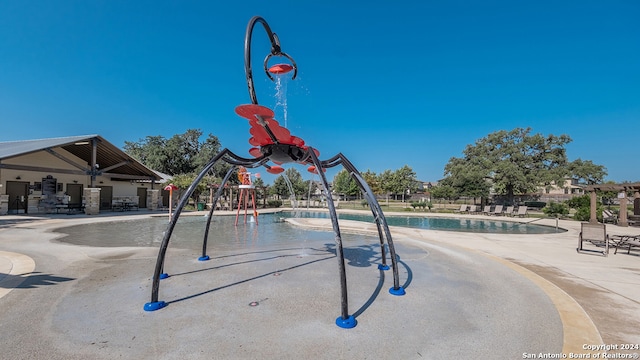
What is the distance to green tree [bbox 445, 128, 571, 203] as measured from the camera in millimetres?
34750

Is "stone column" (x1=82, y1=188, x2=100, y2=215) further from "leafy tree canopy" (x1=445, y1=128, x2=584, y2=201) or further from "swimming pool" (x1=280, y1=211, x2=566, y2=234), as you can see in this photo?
"leafy tree canopy" (x1=445, y1=128, x2=584, y2=201)

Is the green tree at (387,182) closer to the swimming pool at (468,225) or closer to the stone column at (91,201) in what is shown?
the swimming pool at (468,225)

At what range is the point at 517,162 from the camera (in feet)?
127

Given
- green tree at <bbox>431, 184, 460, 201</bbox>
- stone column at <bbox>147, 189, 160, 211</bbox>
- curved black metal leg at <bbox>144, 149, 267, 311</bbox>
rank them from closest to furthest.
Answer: curved black metal leg at <bbox>144, 149, 267, 311</bbox> → stone column at <bbox>147, 189, 160, 211</bbox> → green tree at <bbox>431, 184, 460, 201</bbox>

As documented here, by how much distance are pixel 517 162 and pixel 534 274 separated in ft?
129

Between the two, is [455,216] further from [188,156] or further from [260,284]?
[188,156]

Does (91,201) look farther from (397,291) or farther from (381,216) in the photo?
(397,291)

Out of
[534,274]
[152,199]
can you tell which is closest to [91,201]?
[152,199]

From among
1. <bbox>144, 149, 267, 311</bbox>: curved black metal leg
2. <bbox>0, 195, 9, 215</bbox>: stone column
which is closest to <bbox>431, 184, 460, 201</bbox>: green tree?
<bbox>144, 149, 267, 311</bbox>: curved black metal leg

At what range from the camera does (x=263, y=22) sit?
4.96m

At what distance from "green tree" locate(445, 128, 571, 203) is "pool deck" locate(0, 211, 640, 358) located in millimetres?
25440

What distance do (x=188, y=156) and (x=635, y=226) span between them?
53182 millimetres

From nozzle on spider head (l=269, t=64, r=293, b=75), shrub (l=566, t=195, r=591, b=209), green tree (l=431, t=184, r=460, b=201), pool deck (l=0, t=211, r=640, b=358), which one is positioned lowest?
pool deck (l=0, t=211, r=640, b=358)

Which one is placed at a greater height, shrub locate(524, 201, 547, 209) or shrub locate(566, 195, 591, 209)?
shrub locate(566, 195, 591, 209)
